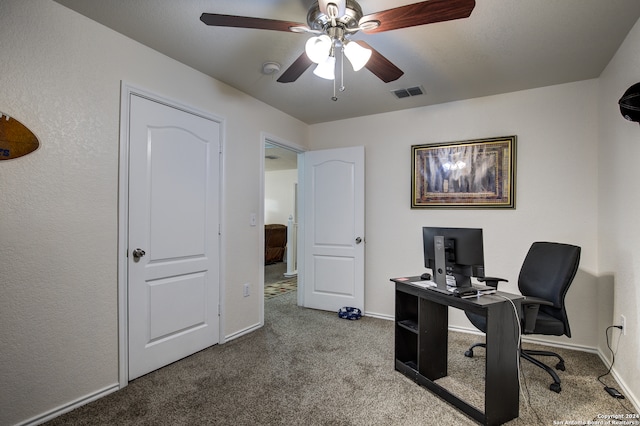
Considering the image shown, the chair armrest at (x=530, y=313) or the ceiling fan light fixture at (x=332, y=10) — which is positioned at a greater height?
the ceiling fan light fixture at (x=332, y=10)

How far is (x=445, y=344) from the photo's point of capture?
242 centimetres

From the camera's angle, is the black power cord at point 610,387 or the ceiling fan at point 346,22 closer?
the ceiling fan at point 346,22

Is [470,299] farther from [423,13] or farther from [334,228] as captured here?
[334,228]

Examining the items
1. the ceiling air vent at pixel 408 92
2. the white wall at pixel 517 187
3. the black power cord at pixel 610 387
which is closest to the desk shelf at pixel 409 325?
the white wall at pixel 517 187

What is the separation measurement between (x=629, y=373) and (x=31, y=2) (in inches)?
171

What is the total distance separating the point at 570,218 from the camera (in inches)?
116

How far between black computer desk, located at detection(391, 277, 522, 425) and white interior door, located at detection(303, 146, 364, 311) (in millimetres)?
1359

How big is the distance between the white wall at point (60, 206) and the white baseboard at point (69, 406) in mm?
21

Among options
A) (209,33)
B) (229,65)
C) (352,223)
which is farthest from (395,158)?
(209,33)

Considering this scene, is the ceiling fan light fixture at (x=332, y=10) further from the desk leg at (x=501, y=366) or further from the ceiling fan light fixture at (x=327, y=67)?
the desk leg at (x=501, y=366)

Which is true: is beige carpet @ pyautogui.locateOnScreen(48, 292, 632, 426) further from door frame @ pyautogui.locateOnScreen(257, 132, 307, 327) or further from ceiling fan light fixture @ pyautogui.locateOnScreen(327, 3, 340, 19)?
ceiling fan light fixture @ pyautogui.locateOnScreen(327, 3, 340, 19)

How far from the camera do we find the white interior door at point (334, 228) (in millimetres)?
3904

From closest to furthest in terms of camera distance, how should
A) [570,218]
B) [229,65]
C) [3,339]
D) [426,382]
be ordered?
[3,339] → [426,382] → [229,65] → [570,218]

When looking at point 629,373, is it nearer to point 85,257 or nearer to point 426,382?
point 426,382
